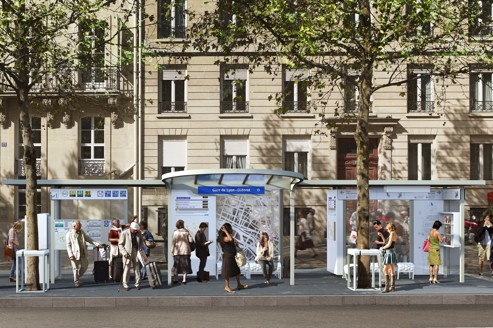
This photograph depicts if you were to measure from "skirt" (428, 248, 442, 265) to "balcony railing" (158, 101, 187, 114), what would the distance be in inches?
763

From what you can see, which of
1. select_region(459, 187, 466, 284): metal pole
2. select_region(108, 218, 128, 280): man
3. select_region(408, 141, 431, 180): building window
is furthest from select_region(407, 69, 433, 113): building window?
select_region(108, 218, 128, 280): man

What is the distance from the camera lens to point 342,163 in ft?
139

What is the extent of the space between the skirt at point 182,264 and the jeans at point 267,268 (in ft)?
5.28

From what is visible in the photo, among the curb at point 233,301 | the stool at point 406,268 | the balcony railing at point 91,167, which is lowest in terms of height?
the curb at point 233,301

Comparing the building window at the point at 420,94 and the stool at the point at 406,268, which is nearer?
the stool at the point at 406,268

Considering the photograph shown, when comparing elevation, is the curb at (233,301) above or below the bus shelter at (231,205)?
below

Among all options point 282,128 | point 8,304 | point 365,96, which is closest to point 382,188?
point 365,96

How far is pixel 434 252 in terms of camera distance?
961 inches

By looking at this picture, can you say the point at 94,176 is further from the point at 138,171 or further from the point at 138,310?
the point at 138,310

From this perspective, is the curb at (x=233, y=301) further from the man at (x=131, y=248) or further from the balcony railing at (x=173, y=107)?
the balcony railing at (x=173, y=107)

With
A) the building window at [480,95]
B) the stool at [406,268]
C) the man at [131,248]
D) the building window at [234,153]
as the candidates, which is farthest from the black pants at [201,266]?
the building window at [480,95]

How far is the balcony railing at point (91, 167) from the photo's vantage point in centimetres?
4247

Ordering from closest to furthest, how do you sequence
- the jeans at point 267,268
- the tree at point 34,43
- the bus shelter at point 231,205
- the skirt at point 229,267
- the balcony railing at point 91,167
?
the tree at point 34,43
the skirt at point 229,267
the jeans at point 267,268
the bus shelter at point 231,205
the balcony railing at point 91,167

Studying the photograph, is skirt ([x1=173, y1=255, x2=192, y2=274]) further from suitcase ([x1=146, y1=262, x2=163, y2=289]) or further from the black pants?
suitcase ([x1=146, y1=262, x2=163, y2=289])
